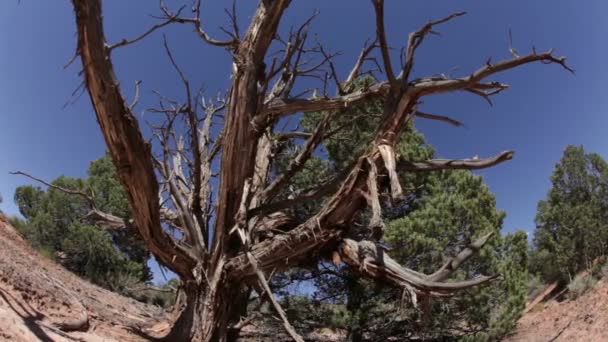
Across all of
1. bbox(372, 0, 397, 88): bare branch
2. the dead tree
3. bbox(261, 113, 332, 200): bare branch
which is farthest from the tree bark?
bbox(372, 0, 397, 88): bare branch

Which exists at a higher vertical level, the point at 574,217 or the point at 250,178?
the point at 574,217

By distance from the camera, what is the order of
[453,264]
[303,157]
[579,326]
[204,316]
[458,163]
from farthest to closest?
[579,326] < [303,157] < [204,316] < [458,163] < [453,264]

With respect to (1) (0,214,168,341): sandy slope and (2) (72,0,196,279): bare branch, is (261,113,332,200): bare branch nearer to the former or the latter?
(2) (72,0,196,279): bare branch

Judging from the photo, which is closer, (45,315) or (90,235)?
(45,315)

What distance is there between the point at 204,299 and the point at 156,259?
34.5 inches

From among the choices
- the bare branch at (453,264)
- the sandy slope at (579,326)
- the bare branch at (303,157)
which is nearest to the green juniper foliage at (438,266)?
the bare branch at (303,157)

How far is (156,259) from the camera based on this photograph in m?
5.69

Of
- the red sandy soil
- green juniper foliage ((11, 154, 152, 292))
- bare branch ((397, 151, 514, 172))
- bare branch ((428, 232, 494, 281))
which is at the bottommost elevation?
the red sandy soil

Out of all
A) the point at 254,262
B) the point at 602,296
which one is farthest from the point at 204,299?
the point at 602,296

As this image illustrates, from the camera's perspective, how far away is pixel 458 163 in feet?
16.2

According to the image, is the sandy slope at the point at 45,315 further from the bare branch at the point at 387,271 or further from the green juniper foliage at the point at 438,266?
the green juniper foliage at the point at 438,266

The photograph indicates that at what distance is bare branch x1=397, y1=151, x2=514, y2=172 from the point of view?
4.55 metres

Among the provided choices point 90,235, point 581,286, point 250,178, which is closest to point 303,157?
point 250,178

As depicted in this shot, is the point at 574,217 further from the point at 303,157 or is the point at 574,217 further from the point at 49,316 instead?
the point at 49,316
